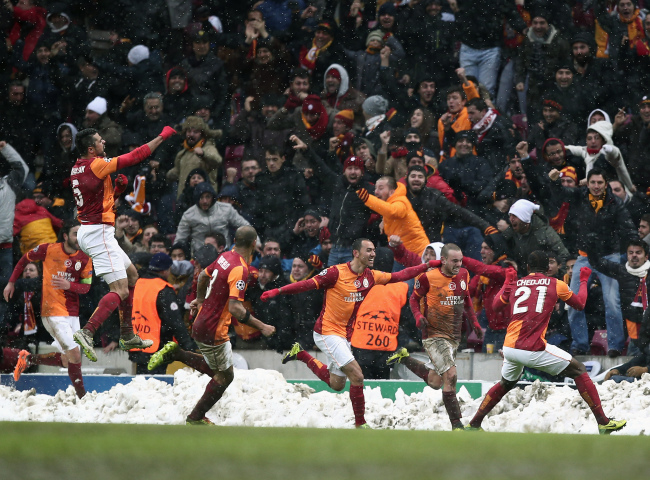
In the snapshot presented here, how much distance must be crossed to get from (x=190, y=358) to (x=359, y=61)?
276 inches

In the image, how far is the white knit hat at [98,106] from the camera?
1723 cm

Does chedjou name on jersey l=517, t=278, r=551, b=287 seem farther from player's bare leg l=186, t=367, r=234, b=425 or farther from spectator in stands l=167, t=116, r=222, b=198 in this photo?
spectator in stands l=167, t=116, r=222, b=198

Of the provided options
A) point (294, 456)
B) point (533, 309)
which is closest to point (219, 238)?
point (533, 309)

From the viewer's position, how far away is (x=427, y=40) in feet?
54.2

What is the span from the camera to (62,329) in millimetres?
13586

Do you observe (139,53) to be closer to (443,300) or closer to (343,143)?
(343,143)

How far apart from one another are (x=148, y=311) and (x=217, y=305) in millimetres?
2824

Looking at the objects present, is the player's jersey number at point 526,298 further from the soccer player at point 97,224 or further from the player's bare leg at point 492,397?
the soccer player at point 97,224

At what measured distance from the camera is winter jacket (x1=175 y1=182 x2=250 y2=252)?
1537cm

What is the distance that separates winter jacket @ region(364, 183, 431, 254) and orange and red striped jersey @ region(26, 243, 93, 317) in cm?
374

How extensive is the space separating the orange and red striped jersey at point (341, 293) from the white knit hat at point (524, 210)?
239cm

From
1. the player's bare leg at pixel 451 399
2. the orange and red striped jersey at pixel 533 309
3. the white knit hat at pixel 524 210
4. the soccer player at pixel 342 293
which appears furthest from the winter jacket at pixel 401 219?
the orange and red striped jersey at pixel 533 309

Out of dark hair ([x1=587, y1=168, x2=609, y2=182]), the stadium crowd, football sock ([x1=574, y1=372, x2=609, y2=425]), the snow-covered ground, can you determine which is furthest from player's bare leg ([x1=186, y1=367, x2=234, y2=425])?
dark hair ([x1=587, y1=168, x2=609, y2=182])

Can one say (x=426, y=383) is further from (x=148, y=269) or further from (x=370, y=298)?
(x=148, y=269)
